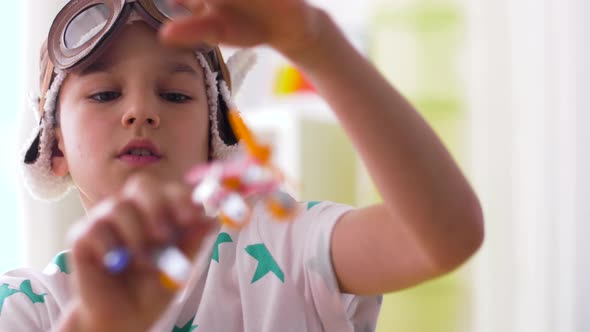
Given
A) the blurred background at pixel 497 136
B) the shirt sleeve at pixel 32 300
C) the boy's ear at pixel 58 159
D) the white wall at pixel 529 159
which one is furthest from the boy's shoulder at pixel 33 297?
the white wall at pixel 529 159

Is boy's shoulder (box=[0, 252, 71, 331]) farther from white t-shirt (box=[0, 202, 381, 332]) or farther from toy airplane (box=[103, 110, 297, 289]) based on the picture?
toy airplane (box=[103, 110, 297, 289])

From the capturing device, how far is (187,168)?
31.0 inches

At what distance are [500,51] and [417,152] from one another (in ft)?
4.28

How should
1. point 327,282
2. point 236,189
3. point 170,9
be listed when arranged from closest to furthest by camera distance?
point 236,189 → point 327,282 → point 170,9

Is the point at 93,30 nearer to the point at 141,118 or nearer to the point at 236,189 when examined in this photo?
the point at 141,118

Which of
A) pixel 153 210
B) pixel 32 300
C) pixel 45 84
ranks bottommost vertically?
pixel 32 300

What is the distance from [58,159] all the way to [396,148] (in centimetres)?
51

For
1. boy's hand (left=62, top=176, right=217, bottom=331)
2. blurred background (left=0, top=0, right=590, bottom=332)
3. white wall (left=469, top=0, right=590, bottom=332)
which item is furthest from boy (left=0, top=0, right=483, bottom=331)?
white wall (left=469, top=0, right=590, bottom=332)

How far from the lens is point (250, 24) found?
509mm

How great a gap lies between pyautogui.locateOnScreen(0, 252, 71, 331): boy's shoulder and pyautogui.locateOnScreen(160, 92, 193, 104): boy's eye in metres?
0.21

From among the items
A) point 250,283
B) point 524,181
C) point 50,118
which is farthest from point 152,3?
point 524,181

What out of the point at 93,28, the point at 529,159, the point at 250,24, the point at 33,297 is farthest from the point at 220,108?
the point at 529,159

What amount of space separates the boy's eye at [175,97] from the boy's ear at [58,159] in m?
0.18

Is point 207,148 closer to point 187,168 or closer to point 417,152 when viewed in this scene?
point 187,168
